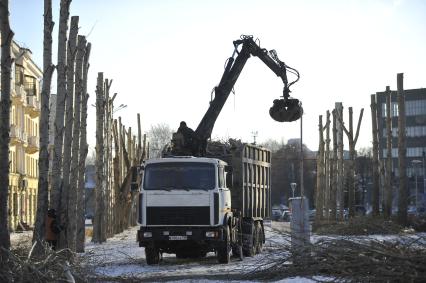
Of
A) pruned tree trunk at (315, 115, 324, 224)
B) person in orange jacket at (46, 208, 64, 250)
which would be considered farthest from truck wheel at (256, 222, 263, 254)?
pruned tree trunk at (315, 115, 324, 224)

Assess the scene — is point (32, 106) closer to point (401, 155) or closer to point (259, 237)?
point (401, 155)

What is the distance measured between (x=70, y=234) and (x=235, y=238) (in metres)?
5.09

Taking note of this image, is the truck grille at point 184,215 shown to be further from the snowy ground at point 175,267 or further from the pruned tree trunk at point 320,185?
the pruned tree trunk at point 320,185

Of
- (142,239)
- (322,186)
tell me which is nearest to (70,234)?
(142,239)

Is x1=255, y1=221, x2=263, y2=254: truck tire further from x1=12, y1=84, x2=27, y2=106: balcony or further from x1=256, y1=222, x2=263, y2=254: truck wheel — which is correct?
x1=12, y1=84, x2=27, y2=106: balcony

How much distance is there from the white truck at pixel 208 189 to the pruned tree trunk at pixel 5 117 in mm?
6647

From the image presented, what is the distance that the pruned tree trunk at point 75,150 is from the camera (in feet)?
80.9

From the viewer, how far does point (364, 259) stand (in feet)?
34.1

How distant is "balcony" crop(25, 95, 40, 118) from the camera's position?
64125mm

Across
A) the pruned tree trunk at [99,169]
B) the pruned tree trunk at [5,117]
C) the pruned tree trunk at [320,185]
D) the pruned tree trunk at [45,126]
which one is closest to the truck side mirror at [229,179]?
the pruned tree trunk at [45,126]

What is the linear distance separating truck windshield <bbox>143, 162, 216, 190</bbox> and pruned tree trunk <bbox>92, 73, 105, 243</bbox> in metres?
11.8

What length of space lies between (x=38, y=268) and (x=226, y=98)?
1367 cm

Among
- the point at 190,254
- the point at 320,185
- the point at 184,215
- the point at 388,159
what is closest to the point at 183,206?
the point at 184,215

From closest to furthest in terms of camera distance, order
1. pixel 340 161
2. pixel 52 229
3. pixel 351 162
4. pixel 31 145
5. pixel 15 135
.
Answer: pixel 52 229 < pixel 351 162 < pixel 340 161 < pixel 15 135 < pixel 31 145
